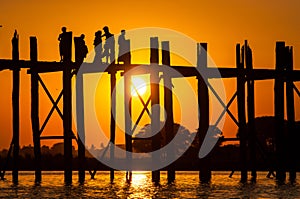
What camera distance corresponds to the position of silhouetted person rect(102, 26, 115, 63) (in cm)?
3941

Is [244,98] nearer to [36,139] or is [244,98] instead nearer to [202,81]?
[202,81]

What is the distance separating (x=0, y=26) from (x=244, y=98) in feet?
32.5

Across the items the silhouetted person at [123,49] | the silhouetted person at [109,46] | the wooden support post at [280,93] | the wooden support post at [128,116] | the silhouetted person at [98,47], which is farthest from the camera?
the wooden support post at [280,93]

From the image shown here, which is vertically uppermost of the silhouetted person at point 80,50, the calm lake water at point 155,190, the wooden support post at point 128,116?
the silhouetted person at point 80,50

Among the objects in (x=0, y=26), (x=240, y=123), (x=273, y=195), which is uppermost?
(x=0, y=26)

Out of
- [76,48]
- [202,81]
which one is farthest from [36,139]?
[202,81]

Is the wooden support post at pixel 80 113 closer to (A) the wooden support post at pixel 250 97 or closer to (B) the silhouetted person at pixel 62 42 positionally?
(B) the silhouetted person at pixel 62 42

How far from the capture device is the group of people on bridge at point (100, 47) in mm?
38750

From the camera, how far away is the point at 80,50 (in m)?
39.4

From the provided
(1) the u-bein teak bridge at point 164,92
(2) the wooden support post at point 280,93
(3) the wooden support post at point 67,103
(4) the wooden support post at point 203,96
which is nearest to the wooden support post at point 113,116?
(1) the u-bein teak bridge at point 164,92

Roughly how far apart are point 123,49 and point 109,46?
0.51 m

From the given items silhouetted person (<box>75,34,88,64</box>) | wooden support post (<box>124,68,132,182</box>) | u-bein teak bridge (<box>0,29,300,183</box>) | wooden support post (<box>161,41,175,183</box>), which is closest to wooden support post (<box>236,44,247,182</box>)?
u-bein teak bridge (<box>0,29,300,183</box>)

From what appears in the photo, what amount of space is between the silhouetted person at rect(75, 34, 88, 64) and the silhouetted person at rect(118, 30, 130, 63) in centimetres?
123

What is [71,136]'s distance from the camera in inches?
1521
